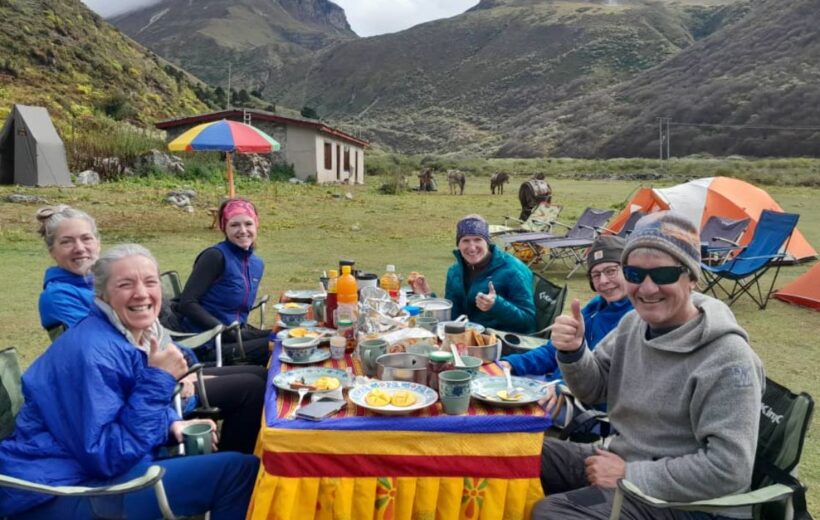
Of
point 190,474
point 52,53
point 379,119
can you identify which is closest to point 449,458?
point 190,474

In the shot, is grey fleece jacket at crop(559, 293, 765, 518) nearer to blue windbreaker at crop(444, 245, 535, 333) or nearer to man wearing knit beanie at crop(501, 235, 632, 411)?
A: man wearing knit beanie at crop(501, 235, 632, 411)

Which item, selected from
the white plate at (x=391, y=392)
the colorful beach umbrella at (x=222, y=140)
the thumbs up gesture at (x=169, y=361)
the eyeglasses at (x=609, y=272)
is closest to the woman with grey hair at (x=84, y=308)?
the thumbs up gesture at (x=169, y=361)

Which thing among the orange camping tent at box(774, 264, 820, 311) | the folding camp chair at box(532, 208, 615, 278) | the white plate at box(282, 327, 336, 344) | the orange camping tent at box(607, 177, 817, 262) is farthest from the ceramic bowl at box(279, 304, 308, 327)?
the orange camping tent at box(607, 177, 817, 262)

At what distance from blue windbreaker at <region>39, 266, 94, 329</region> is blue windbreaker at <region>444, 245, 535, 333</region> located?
7.10 feet

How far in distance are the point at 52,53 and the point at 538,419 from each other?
1596 inches

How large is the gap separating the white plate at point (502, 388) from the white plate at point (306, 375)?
535 mm

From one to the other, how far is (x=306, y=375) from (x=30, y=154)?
18948 millimetres

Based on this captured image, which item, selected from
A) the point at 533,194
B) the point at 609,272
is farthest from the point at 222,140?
the point at 609,272

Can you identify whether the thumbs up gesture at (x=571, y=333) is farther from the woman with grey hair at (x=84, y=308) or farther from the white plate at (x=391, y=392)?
the woman with grey hair at (x=84, y=308)

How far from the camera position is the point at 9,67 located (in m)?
31.4

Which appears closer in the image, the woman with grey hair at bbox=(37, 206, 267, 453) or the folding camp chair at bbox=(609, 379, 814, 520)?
the folding camp chair at bbox=(609, 379, 814, 520)

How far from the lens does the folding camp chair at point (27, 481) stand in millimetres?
1875

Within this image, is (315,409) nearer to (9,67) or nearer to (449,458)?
(449,458)

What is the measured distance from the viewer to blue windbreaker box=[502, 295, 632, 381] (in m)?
2.99
